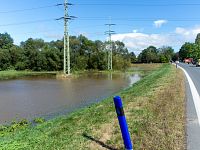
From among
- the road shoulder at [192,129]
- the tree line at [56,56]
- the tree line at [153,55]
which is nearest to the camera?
the road shoulder at [192,129]

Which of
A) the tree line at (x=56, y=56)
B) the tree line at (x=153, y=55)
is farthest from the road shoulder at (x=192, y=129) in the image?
the tree line at (x=153, y=55)

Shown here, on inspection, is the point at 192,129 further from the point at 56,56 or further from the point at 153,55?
the point at 153,55

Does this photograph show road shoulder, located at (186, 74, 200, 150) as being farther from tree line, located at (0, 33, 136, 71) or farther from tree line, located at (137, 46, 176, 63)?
tree line, located at (137, 46, 176, 63)

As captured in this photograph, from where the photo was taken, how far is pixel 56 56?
89.1m

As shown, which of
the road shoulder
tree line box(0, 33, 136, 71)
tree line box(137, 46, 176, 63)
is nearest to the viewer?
the road shoulder

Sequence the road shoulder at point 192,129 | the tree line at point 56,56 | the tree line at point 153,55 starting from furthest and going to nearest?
the tree line at point 153,55
the tree line at point 56,56
the road shoulder at point 192,129

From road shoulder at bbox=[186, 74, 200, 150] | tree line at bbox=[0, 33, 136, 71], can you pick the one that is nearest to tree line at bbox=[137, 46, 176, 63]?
tree line at bbox=[0, 33, 136, 71]

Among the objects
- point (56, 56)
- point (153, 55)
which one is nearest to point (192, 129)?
point (56, 56)

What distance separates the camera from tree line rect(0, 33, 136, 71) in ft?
296

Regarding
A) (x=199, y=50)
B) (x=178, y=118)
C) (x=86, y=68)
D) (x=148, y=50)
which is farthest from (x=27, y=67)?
(x=178, y=118)

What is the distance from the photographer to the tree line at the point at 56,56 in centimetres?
9031

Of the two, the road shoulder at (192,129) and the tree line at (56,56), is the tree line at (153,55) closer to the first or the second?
the tree line at (56,56)

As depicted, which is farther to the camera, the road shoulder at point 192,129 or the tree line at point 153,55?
the tree line at point 153,55

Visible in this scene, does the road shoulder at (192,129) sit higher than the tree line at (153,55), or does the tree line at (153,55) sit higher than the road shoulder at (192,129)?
the tree line at (153,55)
